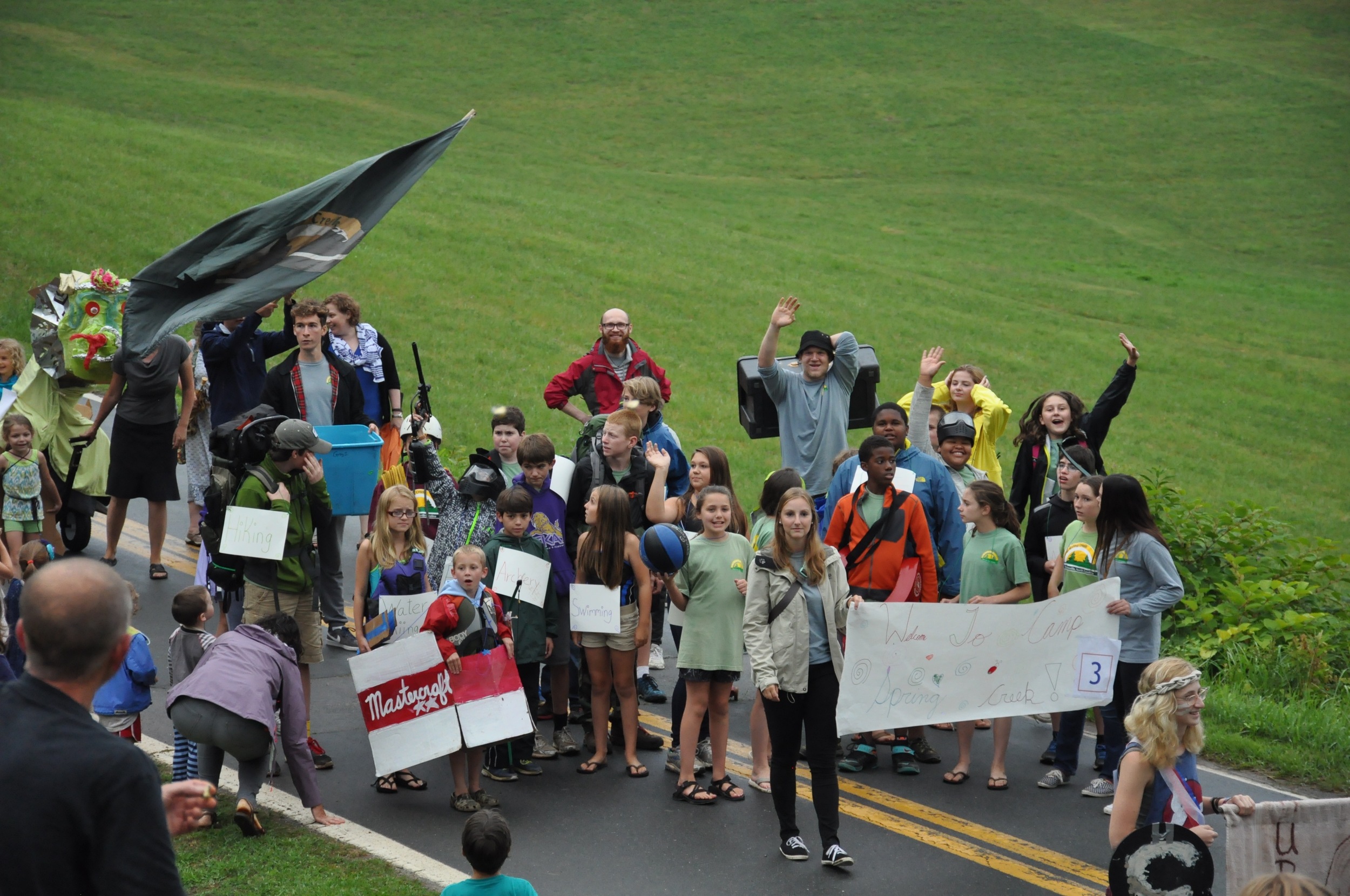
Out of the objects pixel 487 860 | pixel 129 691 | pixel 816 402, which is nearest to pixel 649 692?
pixel 816 402

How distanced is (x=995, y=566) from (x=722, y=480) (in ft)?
6.08

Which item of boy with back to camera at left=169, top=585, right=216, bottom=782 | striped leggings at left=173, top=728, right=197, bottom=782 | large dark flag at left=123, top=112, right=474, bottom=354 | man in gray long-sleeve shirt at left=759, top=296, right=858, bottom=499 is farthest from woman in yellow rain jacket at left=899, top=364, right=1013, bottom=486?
striped leggings at left=173, top=728, right=197, bottom=782

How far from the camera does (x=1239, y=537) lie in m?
11.7

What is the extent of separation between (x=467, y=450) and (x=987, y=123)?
4664 cm

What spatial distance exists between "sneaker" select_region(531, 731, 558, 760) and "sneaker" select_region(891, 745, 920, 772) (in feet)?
7.03

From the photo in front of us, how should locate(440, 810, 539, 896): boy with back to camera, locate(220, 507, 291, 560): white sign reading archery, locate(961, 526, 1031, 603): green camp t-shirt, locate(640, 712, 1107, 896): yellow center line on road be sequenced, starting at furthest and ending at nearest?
locate(961, 526, 1031, 603): green camp t-shirt, locate(220, 507, 291, 560): white sign reading archery, locate(640, 712, 1107, 896): yellow center line on road, locate(440, 810, 539, 896): boy with back to camera

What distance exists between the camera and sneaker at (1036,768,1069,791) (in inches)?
309

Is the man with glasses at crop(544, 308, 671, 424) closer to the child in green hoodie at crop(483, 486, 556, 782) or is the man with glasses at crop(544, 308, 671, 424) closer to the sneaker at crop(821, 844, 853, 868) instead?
the child in green hoodie at crop(483, 486, 556, 782)

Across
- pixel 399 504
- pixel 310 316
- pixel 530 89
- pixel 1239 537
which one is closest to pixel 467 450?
pixel 310 316

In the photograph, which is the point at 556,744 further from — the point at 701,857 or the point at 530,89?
the point at 530,89

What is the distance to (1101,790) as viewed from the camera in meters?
7.73

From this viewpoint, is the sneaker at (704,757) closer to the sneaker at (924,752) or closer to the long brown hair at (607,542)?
the long brown hair at (607,542)

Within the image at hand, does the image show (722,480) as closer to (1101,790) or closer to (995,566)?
(995,566)

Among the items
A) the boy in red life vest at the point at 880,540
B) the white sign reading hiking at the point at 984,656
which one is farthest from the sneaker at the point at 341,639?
the white sign reading hiking at the point at 984,656
